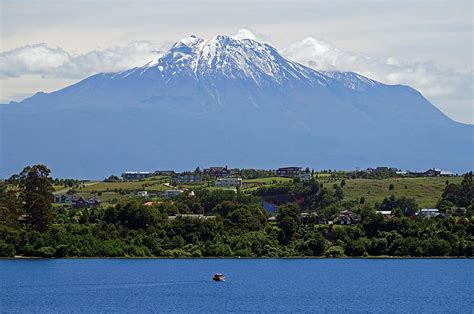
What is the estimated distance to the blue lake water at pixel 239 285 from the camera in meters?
64.1

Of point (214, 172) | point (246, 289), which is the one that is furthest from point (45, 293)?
point (214, 172)

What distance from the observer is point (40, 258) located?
96.2 meters

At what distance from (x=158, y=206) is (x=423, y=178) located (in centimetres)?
5047

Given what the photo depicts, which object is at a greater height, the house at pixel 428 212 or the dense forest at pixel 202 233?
the house at pixel 428 212

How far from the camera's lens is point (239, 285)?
76938 mm

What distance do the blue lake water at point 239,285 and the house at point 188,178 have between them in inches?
2575

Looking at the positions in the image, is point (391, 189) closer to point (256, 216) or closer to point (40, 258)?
point (256, 216)

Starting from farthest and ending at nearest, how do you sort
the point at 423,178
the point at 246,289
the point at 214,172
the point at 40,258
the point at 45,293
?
the point at 214,172
the point at 423,178
the point at 40,258
the point at 246,289
the point at 45,293

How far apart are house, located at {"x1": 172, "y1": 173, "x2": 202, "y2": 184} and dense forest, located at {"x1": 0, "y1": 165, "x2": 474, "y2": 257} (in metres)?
56.7

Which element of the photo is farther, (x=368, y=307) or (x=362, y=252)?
(x=362, y=252)

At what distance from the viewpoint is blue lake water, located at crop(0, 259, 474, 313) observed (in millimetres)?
64062

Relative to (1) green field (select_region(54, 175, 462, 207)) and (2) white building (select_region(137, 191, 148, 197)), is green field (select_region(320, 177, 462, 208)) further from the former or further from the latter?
(2) white building (select_region(137, 191, 148, 197))

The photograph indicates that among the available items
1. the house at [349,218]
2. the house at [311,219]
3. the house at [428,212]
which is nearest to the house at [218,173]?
the house at [428,212]

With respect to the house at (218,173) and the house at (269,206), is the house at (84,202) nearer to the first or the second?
the house at (269,206)
